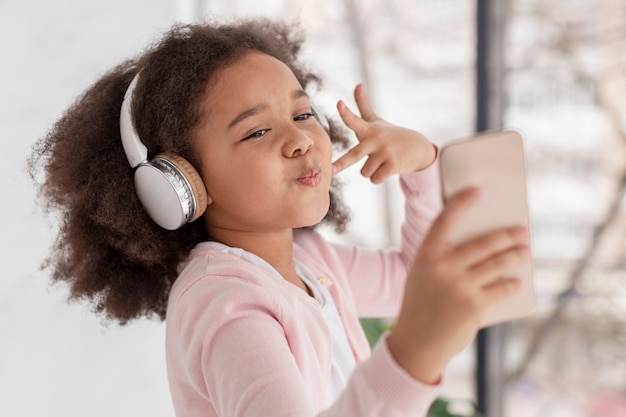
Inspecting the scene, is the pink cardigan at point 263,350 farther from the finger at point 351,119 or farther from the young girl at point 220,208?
the finger at point 351,119

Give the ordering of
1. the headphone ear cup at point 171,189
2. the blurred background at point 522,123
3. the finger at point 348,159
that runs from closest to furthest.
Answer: the headphone ear cup at point 171,189 < the finger at point 348,159 < the blurred background at point 522,123

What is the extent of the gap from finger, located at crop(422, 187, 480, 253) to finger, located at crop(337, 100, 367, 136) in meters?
0.52

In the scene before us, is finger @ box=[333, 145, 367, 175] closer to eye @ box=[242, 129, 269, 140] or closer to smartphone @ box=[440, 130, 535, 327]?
eye @ box=[242, 129, 269, 140]

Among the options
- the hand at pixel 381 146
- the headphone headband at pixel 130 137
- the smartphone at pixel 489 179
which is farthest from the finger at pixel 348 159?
the smartphone at pixel 489 179

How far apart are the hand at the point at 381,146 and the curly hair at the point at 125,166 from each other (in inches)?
6.1

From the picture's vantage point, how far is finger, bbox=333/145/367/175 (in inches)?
44.9

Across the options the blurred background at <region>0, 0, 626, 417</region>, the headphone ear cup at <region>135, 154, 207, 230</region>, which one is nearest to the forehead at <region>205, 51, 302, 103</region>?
the headphone ear cup at <region>135, 154, 207, 230</region>

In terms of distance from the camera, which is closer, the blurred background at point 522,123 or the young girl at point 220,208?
the young girl at point 220,208

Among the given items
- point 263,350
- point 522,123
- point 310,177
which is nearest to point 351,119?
point 310,177

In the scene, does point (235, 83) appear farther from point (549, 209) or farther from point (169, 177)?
point (549, 209)

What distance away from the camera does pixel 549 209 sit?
Answer: 2.28 m

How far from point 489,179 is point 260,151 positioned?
39 cm

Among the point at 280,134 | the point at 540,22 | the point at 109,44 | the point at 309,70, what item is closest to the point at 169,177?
the point at 280,134

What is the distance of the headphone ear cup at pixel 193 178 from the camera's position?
106 centimetres
